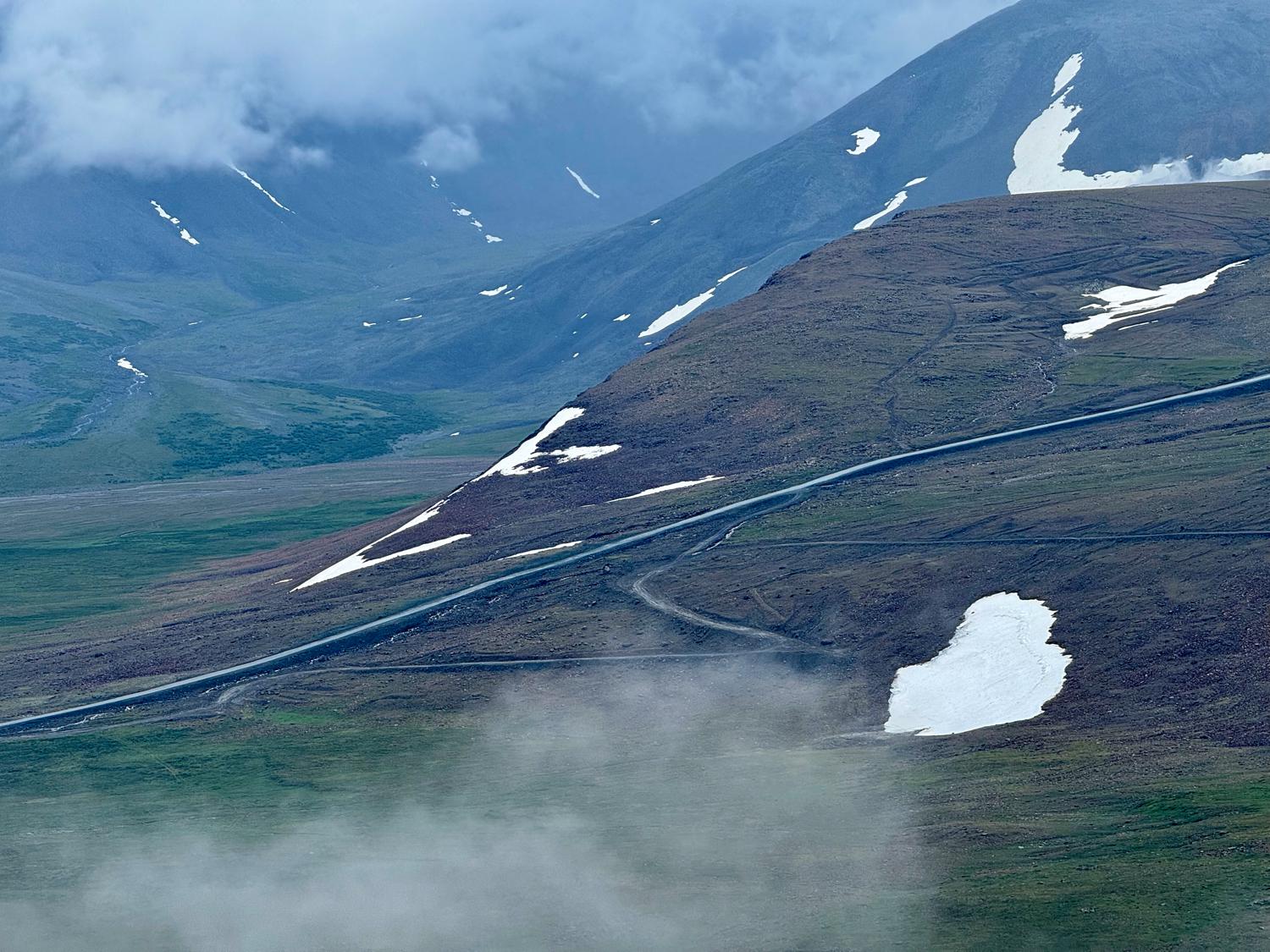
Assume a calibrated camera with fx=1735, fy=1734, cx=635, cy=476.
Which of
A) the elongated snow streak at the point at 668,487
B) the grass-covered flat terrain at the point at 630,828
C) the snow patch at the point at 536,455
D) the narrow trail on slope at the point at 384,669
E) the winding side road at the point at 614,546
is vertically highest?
the snow patch at the point at 536,455

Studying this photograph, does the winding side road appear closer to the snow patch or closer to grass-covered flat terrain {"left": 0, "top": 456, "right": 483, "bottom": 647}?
the snow patch

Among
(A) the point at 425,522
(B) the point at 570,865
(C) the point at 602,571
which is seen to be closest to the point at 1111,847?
(B) the point at 570,865

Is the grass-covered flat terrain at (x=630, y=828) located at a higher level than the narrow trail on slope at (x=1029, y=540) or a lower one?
lower

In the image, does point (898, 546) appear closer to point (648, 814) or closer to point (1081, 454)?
point (1081, 454)

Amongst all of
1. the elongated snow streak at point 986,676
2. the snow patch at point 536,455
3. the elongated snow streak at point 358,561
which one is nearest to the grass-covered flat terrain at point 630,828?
the elongated snow streak at point 986,676

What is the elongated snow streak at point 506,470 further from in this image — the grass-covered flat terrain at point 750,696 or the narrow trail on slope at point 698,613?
the narrow trail on slope at point 698,613

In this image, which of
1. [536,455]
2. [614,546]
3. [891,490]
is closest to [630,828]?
[614,546]
